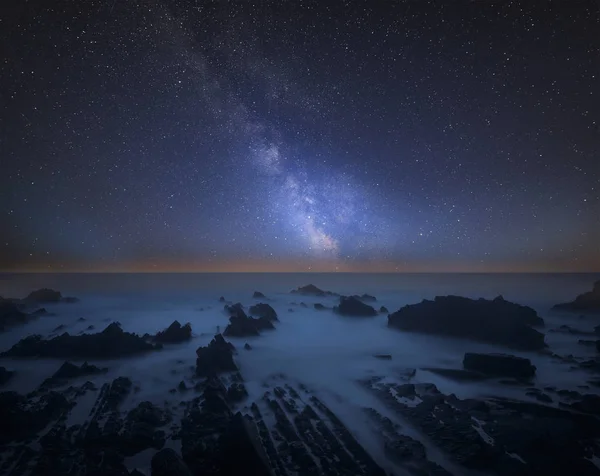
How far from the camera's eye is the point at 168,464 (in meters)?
6.58

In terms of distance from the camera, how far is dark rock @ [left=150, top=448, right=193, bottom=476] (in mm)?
6402

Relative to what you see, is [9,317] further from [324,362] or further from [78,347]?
[324,362]

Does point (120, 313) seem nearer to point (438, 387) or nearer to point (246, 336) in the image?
point (246, 336)

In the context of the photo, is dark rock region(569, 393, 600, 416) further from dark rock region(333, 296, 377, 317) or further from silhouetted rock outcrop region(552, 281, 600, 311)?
silhouetted rock outcrop region(552, 281, 600, 311)

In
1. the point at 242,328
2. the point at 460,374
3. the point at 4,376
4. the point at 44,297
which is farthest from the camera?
the point at 44,297

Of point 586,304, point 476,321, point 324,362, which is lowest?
point 324,362

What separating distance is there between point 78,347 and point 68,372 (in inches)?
141

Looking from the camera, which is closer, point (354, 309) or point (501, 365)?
point (501, 365)

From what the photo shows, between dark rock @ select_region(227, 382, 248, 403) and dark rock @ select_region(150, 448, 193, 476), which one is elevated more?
dark rock @ select_region(150, 448, 193, 476)

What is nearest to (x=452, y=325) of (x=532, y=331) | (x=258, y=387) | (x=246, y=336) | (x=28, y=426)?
(x=532, y=331)

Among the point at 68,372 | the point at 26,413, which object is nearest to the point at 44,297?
the point at 68,372

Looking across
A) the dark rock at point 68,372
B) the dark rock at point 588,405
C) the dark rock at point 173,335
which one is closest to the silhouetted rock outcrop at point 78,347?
the dark rock at point 173,335

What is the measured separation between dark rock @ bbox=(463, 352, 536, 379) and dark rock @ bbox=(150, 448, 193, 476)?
1120 cm

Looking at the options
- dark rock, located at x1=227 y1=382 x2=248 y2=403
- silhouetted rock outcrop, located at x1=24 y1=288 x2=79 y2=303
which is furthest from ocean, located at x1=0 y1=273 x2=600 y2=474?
silhouetted rock outcrop, located at x1=24 y1=288 x2=79 y2=303
